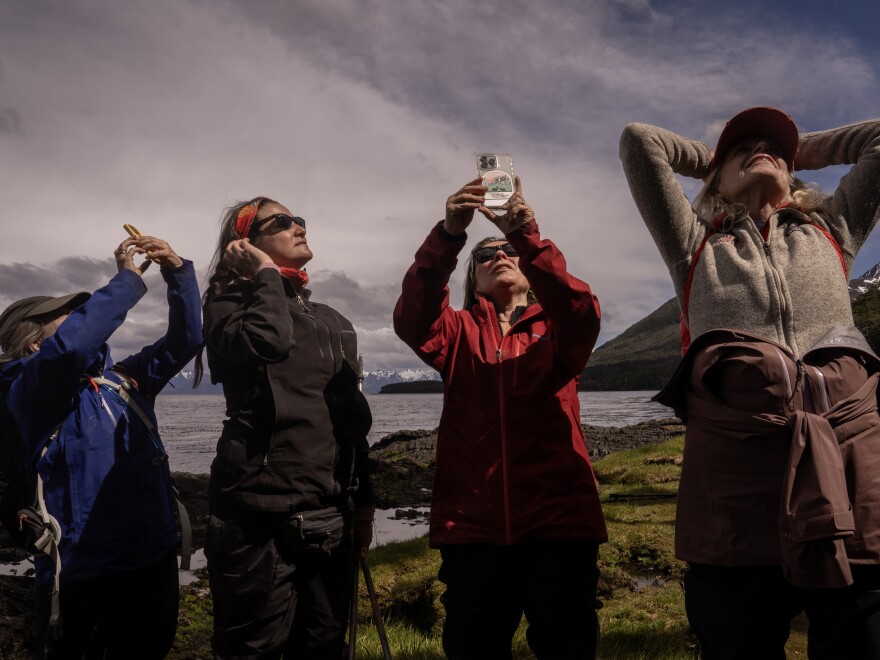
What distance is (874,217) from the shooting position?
8.68 ft

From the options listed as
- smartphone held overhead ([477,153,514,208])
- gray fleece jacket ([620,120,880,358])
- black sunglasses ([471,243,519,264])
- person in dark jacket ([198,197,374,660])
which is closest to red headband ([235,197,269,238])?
person in dark jacket ([198,197,374,660])

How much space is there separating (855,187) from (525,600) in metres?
2.35

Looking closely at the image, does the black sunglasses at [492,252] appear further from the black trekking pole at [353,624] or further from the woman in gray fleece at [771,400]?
the black trekking pole at [353,624]

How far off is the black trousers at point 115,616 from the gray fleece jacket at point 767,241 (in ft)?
10.3

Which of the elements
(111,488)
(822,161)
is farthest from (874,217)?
(111,488)

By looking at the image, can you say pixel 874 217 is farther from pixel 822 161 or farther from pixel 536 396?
pixel 536 396

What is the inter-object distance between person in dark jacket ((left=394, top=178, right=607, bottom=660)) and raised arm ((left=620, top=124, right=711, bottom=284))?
1.36 feet

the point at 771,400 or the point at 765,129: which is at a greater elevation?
the point at 765,129

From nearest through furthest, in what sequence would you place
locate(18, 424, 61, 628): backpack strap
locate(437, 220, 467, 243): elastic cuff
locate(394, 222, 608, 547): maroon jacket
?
locate(394, 222, 608, 547): maroon jacket, locate(437, 220, 467, 243): elastic cuff, locate(18, 424, 61, 628): backpack strap

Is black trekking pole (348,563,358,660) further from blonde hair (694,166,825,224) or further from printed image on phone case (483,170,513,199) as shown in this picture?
blonde hair (694,166,825,224)

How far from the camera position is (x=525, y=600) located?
2787 millimetres

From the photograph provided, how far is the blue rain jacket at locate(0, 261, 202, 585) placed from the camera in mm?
3168

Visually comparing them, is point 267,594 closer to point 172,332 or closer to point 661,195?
point 172,332

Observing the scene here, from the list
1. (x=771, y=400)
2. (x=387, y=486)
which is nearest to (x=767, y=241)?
(x=771, y=400)
